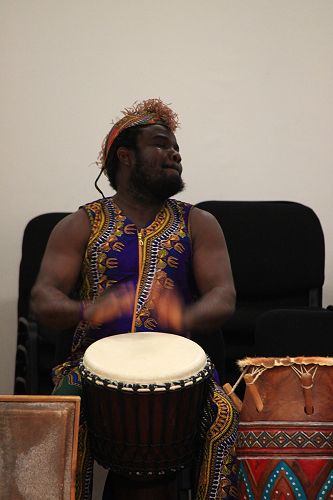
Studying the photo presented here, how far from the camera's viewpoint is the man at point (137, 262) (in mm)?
2055

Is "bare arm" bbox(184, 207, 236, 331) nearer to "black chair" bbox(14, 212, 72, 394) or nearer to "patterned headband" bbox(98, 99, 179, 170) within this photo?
"patterned headband" bbox(98, 99, 179, 170)

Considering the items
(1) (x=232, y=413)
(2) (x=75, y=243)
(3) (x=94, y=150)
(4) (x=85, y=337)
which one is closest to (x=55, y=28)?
(3) (x=94, y=150)

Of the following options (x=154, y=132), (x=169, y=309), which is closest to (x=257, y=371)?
(x=169, y=309)

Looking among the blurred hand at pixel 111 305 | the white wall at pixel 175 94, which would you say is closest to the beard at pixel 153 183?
the blurred hand at pixel 111 305

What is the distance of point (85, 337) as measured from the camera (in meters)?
2.17

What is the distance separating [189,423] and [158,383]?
0.68 ft

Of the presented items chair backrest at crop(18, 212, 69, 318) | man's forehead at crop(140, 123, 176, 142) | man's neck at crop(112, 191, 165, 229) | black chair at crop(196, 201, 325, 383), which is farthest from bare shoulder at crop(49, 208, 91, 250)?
black chair at crop(196, 201, 325, 383)

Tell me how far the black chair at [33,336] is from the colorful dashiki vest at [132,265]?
417mm

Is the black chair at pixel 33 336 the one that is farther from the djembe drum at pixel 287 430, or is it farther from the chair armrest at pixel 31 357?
the djembe drum at pixel 287 430

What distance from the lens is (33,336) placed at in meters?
2.66

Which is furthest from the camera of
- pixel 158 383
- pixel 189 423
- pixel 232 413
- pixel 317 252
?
pixel 317 252

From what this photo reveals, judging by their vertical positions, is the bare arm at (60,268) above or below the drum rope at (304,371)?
above

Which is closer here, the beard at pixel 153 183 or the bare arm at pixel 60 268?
the bare arm at pixel 60 268

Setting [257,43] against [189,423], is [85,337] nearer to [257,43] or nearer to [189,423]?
[189,423]
